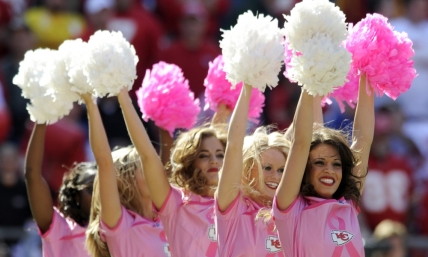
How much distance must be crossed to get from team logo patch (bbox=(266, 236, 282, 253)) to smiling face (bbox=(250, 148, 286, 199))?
19 centimetres

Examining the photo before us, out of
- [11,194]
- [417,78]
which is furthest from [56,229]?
[417,78]

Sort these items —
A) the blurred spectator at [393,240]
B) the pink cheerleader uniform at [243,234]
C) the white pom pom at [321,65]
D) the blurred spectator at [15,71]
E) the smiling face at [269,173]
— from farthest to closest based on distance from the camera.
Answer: the blurred spectator at [15,71], the blurred spectator at [393,240], the smiling face at [269,173], the pink cheerleader uniform at [243,234], the white pom pom at [321,65]

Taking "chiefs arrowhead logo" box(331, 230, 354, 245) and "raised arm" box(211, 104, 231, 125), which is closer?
"chiefs arrowhead logo" box(331, 230, 354, 245)

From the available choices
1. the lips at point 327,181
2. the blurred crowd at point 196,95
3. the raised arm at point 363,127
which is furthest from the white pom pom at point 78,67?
the blurred crowd at point 196,95

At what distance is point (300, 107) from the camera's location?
11.6 feet

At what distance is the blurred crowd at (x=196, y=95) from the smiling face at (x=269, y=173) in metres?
2.77

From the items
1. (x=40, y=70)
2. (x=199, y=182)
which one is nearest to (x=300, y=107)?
(x=199, y=182)

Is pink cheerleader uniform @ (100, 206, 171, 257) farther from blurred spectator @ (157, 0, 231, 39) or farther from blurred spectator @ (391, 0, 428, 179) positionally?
blurred spectator @ (157, 0, 231, 39)

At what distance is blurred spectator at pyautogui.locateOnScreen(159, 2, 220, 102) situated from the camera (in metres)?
8.36

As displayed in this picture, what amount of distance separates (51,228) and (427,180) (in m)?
4.27

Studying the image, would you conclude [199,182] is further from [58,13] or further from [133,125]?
[58,13]

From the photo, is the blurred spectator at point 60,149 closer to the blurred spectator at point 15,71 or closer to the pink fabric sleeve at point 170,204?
the blurred spectator at point 15,71

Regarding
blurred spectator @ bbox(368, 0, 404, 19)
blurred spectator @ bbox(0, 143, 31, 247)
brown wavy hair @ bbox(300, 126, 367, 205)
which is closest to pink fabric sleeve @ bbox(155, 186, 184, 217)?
brown wavy hair @ bbox(300, 126, 367, 205)

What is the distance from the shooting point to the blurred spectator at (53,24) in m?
8.48
